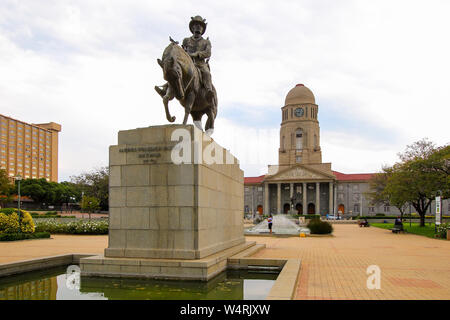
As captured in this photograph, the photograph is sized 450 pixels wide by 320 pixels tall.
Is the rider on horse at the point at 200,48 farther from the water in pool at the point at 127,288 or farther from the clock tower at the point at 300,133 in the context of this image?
the clock tower at the point at 300,133

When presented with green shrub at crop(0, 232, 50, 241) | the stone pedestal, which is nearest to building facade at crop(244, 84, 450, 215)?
green shrub at crop(0, 232, 50, 241)

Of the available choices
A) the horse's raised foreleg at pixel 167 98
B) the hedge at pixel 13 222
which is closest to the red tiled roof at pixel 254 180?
the hedge at pixel 13 222

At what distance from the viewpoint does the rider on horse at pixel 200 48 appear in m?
12.6

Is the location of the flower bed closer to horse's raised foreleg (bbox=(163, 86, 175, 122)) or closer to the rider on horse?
the rider on horse

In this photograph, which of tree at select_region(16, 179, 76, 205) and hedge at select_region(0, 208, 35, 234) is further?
tree at select_region(16, 179, 76, 205)

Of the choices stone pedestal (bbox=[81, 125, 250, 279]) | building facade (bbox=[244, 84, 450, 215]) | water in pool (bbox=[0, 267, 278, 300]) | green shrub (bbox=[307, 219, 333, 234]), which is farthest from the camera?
building facade (bbox=[244, 84, 450, 215])

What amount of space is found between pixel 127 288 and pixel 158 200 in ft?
8.41

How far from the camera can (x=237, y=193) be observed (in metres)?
15.9

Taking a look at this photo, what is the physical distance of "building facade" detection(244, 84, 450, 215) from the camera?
89812 mm

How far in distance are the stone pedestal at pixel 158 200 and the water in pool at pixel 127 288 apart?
661 mm

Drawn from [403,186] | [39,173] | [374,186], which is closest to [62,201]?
[39,173]

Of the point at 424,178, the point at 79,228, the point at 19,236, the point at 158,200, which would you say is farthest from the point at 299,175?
the point at 158,200
